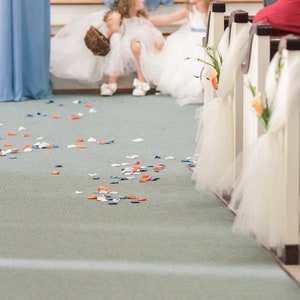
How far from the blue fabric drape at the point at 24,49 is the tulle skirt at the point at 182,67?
0.90m

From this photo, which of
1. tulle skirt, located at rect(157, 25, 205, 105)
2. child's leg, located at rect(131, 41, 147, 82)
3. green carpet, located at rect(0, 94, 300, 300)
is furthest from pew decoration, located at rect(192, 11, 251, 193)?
child's leg, located at rect(131, 41, 147, 82)

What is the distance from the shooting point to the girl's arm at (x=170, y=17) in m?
7.23

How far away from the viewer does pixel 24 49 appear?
6.98 m

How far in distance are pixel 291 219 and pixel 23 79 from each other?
423 cm

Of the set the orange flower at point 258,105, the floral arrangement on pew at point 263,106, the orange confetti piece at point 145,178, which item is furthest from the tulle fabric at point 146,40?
the orange flower at point 258,105

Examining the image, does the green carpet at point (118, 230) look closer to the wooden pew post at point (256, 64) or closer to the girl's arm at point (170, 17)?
the wooden pew post at point (256, 64)

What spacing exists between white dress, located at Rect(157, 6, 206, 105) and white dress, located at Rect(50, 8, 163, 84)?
125 millimetres

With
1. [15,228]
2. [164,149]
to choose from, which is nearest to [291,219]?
[15,228]

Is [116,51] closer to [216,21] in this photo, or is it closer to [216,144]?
[216,21]

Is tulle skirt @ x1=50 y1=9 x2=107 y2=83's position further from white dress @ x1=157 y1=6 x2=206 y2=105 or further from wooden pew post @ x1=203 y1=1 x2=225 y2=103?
wooden pew post @ x1=203 y1=1 x2=225 y2=103

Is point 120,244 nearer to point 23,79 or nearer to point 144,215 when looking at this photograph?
point 144,215

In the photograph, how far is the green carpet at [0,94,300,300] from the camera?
2.88 meters

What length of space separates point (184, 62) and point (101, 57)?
67 cm

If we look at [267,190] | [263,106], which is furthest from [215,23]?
[267,190]
